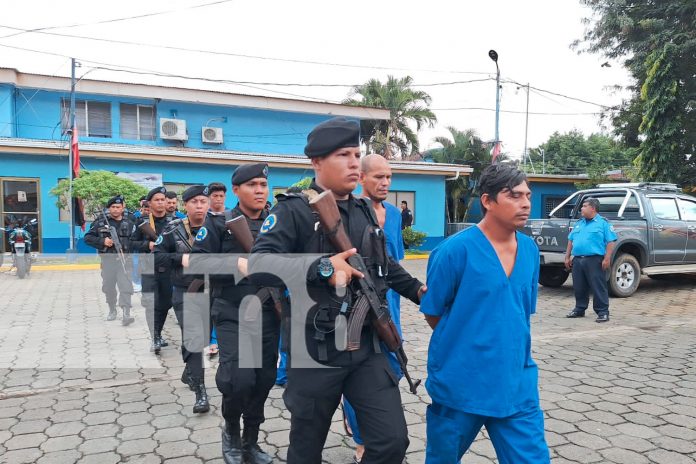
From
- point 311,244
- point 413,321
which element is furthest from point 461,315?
point 413,321

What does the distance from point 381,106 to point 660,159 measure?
11872 mm

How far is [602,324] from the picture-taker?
22.8 ft

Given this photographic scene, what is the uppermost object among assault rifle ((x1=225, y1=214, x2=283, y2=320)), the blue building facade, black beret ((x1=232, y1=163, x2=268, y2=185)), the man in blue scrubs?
the blue building facade

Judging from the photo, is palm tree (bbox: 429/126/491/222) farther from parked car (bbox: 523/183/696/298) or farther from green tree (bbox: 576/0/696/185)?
parked car (bbox: 523/183/696/298)

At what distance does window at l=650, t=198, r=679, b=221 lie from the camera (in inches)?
364

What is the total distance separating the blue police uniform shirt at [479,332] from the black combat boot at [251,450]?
51.2 inches

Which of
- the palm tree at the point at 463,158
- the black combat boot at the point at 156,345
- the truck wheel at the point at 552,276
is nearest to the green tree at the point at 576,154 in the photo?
the palm tree at the point at 463,158

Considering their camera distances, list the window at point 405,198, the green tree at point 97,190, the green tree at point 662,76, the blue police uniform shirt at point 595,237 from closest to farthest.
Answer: the blue police uniform shirt at point 595,237, the green tree at point 97,190, the green tree at point 662,76, the window at point 405,198

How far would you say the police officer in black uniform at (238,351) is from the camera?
9.66 ft

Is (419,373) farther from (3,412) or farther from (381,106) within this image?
(381,106)

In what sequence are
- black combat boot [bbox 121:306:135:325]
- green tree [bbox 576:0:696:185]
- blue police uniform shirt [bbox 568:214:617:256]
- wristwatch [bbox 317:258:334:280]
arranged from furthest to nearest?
green tree [bbox 576:0:696:185], blue police uniform shirt [bbox 568:214:617:256], black combat boot [bbox 121:306:135:325], wristwatch [bbox 317:258:334:280]

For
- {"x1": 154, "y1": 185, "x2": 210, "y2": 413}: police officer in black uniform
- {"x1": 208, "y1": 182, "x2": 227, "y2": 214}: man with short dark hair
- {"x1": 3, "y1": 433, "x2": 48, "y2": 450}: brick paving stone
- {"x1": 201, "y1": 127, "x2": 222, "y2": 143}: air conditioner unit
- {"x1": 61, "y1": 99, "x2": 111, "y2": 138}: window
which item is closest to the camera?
{"x1": 3, "y1": 433, "x2": 48, "y2": 450}: brick paving stone

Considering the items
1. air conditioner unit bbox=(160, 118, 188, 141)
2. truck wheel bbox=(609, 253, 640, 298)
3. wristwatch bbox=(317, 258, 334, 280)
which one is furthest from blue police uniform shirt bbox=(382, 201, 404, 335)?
air conditioner unit bbox=(160, 118, 188, 141)

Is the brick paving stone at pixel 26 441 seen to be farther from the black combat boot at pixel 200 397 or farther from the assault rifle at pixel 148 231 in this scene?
the assault rifle at pixel 148 231
